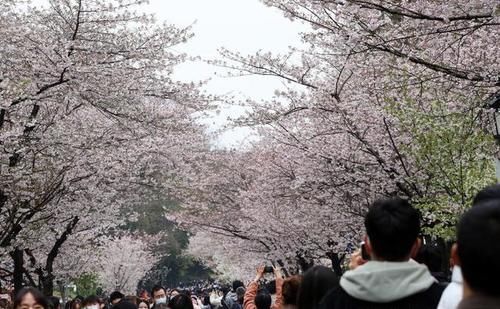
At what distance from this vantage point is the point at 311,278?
3.36 meters

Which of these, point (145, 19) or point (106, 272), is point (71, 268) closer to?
point (145, 19)

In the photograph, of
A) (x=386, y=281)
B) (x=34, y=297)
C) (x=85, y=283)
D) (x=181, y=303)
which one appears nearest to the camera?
(x=386, y=281)

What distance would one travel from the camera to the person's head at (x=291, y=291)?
396 cm

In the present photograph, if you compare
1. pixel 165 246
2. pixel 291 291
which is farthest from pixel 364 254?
pixel 165 246

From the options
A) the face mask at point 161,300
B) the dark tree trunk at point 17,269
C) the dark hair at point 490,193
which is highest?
the dark tree trunk at point 17,269

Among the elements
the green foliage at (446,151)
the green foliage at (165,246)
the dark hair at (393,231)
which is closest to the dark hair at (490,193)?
the dark hair at (393,231)

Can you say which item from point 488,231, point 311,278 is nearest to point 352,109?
point 311,278

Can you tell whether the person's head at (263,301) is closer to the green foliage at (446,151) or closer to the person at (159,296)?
the person at (159,296)

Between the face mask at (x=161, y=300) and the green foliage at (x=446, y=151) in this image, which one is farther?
the green foliage at (x=446, y=151)

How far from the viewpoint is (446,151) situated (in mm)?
10445

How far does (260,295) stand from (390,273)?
3.80 m

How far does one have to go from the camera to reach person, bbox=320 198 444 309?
2648 mm

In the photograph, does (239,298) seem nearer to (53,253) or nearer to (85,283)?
(53,253)

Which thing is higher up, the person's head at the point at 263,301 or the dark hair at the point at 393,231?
the dark hair at the point at 393,231
